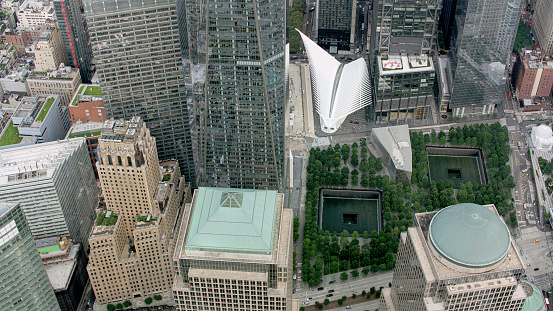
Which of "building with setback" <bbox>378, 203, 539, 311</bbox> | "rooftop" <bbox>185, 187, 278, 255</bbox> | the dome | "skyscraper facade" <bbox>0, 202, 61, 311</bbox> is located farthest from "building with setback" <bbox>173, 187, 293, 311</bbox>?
the dome

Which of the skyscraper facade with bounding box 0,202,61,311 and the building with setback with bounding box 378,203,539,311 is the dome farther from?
the skyscraper facade with bounding box 0,202,61,311

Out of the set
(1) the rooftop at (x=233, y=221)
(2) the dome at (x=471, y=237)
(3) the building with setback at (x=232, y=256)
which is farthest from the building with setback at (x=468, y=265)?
(1) the rooftop at (x=233, y=221)

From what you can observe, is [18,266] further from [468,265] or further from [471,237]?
[471,237]

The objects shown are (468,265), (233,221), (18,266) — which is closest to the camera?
(18,266)

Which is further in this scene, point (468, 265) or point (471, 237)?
point (471, 237)

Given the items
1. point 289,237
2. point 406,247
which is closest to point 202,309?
point 289,237

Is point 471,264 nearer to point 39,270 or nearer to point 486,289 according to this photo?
point 486,289

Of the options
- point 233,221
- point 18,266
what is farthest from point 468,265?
point 18,266
